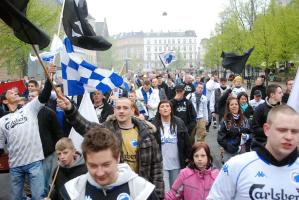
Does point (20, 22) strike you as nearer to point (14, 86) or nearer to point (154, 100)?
point (14, 86)

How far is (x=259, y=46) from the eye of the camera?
32.4m

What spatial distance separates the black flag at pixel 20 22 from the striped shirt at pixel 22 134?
172 cm

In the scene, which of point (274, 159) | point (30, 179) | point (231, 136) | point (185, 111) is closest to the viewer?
point (274, 159)

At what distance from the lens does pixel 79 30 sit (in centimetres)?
584

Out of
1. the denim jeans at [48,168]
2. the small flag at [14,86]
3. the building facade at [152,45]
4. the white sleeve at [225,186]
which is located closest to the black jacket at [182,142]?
the denim jeans at [48,168]

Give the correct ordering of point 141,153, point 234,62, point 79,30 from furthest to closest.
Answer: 1. point 234,62
2. point 79,30
3. point 141,153

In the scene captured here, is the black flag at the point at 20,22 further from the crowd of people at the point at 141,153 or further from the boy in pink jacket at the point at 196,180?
the boy in pink jacket at the point at 196,180

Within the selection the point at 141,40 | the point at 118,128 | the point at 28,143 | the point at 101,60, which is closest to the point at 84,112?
the point at 28,143

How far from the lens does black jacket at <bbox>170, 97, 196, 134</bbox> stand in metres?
9.09

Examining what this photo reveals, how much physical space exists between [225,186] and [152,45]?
193m

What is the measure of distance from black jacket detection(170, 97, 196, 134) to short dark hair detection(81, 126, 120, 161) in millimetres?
6281

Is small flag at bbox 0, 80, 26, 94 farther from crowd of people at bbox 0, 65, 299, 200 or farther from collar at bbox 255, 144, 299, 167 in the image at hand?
collar at bbox 255, 144, 299, 167

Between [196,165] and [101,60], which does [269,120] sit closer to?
[196,165]

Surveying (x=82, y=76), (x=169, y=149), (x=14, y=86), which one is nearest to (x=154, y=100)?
(x=14, y=86)
